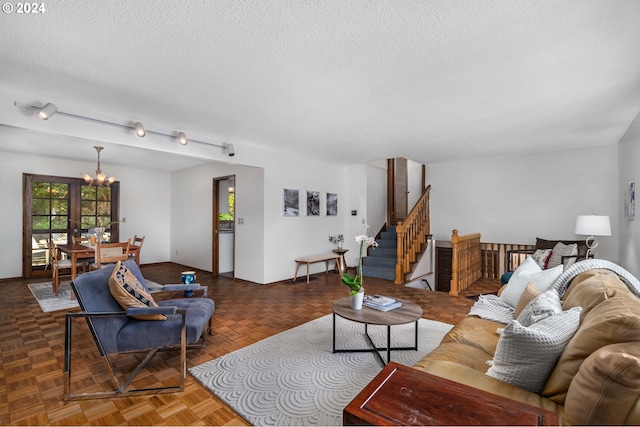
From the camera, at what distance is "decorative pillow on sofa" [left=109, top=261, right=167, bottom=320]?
7.16 feet

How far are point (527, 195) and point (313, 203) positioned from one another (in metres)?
3.98

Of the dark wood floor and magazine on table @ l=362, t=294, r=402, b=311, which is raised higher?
magazine on table @ l=362, t=294, r=402, b=311

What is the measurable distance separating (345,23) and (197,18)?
86 cm

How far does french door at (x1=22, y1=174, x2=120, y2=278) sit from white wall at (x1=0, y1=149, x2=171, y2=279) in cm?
11

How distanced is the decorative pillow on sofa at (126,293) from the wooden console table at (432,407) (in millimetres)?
1744

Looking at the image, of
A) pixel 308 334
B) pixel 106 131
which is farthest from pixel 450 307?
pixel 106 131

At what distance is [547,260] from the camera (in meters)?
4.27

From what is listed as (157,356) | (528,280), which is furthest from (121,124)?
(528,280)

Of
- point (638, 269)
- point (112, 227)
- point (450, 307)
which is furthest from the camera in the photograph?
point (112, 227)

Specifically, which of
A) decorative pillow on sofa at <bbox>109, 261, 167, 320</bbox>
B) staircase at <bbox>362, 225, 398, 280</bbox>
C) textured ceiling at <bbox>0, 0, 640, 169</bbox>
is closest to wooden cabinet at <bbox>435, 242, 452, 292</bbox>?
staircase at <bbox>362, 225, 398, 280</bbox>

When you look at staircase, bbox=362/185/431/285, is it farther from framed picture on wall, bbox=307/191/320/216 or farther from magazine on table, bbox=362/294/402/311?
magazine on table, bbox=362/294/402/311

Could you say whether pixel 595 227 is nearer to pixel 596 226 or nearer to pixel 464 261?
pixel 596 226

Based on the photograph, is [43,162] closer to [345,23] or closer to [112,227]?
[112,227]

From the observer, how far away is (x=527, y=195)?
5.73 meters
